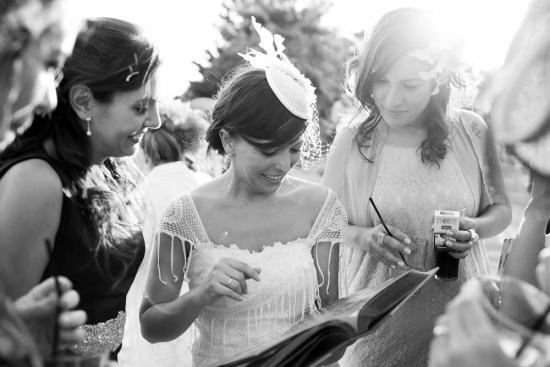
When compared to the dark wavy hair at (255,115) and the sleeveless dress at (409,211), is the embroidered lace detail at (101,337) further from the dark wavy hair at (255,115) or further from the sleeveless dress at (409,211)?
the sleeveless dress at (409,211)

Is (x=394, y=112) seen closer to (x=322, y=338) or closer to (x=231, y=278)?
(x=231, y=278)

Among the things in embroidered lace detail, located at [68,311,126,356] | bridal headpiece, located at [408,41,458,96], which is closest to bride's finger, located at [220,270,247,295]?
embroidered lace detail, located at [68,311,126,356]

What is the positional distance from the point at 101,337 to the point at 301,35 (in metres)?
25.0

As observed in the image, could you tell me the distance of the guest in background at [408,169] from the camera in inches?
126

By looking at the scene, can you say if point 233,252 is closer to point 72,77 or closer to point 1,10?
point 72,77

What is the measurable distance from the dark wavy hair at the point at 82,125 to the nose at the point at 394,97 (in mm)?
1252

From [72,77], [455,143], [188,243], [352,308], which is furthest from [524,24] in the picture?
[455,143]

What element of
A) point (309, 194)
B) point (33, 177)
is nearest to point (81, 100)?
point (33, 177)

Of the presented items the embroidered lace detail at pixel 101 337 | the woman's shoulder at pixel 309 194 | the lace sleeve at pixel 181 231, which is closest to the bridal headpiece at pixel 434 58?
the woman's shoulder at pixel 309 194

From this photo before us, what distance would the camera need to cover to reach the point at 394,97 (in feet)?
10.5

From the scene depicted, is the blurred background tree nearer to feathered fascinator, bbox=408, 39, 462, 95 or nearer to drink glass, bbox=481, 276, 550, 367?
feathered fascinator, bbox=408, 39, 462, 95

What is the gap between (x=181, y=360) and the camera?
15.5 feet

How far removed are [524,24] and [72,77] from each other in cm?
143

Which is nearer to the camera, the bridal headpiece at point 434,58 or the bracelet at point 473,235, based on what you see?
the bracelet at point 473,235
